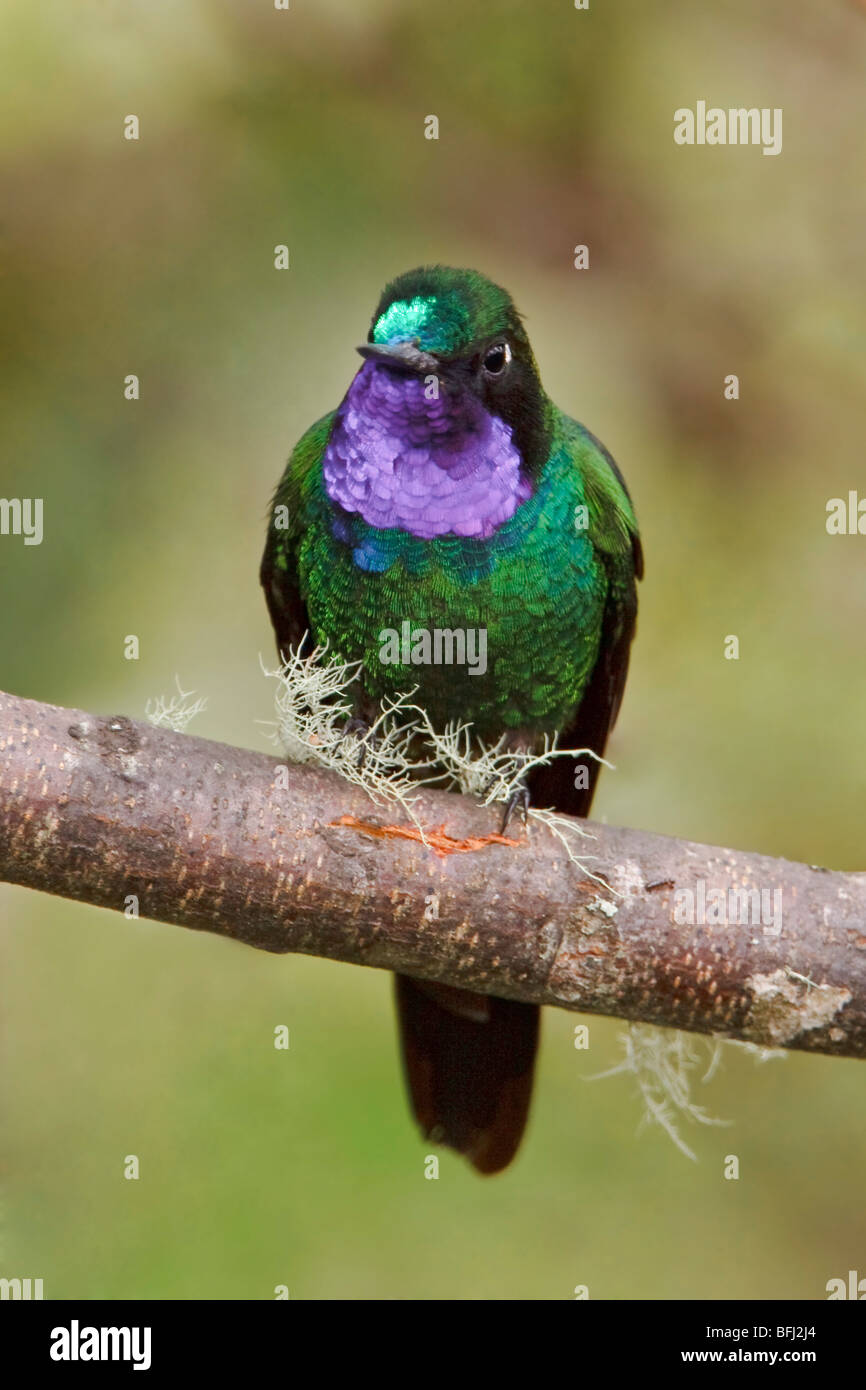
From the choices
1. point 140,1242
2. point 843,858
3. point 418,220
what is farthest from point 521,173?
point 140,1242

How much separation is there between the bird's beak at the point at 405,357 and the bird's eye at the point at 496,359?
0.15m

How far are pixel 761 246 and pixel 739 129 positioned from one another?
0.32 m

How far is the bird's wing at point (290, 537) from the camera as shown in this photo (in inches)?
132

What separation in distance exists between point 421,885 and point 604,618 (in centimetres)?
104

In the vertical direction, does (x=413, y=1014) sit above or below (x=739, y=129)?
below

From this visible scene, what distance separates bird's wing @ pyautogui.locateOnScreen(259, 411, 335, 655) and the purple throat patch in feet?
0.84

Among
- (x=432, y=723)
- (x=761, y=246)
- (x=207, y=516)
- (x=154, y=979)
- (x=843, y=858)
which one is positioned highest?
(x=761, y=246)

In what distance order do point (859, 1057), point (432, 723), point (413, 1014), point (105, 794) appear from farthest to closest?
point (413, 1014) → point (432, 723) → point (859, 1057) → point (105, 794)

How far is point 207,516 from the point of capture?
12.8 ft

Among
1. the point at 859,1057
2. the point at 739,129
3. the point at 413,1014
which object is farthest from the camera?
the point at 739,129

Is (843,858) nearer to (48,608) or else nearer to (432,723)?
(432,723)
